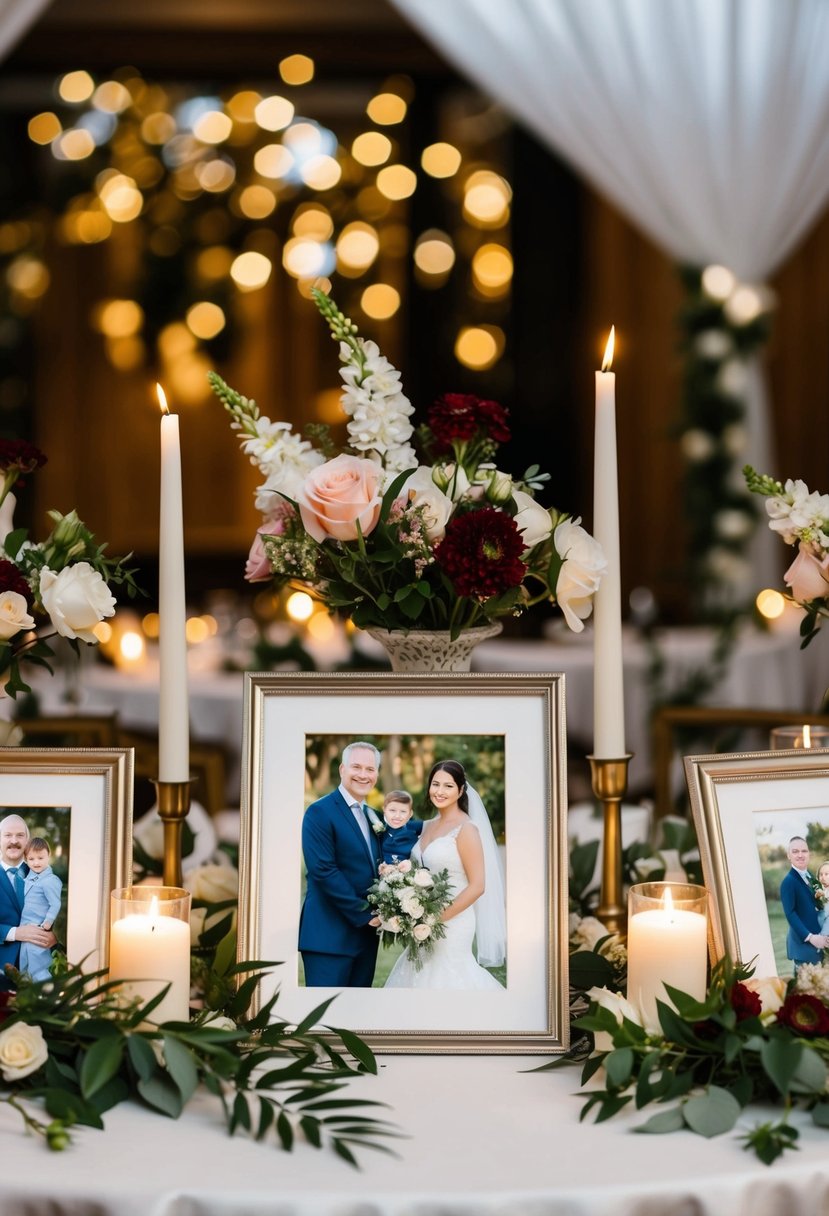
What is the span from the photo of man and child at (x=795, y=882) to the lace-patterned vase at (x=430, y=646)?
0.35 metres

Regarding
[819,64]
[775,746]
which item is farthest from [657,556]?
[775,746]

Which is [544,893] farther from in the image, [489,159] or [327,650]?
[489,159]

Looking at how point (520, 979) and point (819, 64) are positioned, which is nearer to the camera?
point (520, 979)

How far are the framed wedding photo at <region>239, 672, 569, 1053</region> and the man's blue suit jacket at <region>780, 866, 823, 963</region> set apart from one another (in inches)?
8.7

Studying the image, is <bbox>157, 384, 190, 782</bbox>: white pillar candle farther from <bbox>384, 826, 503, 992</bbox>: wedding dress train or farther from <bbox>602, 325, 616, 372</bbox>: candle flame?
<bbox>602, 325, 616, 372</bbox>: candle flame

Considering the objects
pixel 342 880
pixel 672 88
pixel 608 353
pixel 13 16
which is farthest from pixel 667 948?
pixel 672 88

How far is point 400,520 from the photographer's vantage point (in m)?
1.40

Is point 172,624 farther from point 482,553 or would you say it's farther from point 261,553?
point 482,553

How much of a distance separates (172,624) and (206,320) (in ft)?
21.9

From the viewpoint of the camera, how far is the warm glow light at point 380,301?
761 centimetres

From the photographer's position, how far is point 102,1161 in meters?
1.08

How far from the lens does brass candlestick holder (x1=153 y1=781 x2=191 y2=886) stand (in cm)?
146

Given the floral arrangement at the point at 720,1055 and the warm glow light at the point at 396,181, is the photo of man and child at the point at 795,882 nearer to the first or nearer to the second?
the floral arrangement at the point at 720,1055

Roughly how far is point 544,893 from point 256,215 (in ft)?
23.0
